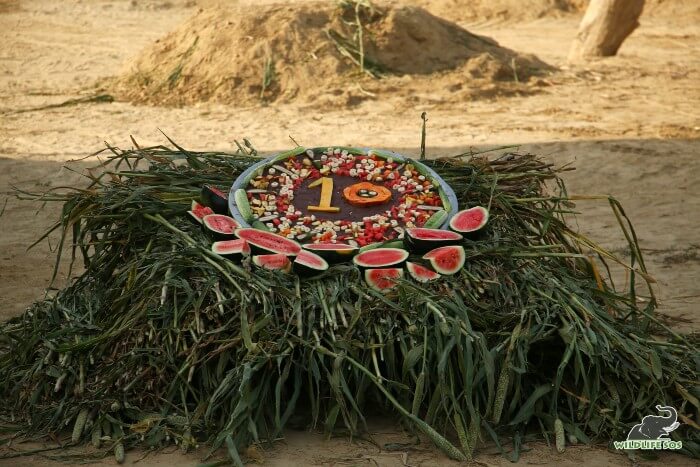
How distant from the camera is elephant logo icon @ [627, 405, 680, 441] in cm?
362

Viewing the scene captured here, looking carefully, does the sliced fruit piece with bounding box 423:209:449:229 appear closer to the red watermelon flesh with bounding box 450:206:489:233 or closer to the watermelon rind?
the red watermelon flesh with bounding box 450:206:489:233

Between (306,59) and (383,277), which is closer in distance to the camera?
(383,277)

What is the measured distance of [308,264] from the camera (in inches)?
154

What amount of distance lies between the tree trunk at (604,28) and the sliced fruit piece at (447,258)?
7.94 meters

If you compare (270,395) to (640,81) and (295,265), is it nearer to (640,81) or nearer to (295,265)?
(295,265)

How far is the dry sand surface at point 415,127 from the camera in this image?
525 centimetres

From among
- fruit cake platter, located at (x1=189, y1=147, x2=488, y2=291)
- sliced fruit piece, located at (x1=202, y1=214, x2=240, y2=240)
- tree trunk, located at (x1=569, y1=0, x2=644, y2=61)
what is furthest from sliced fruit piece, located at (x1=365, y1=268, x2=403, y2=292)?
tree trunk, located at (x1=569, y1=0, x2=644, y2=61)

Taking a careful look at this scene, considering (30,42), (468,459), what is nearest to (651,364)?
(468,459)

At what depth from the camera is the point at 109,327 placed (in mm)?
3885

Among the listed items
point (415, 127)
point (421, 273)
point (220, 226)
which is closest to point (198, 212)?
point (220, 226)

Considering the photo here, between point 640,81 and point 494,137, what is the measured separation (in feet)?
9.68

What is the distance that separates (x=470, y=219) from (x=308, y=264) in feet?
2.74

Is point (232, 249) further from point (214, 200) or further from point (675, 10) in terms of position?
point (675, 10)

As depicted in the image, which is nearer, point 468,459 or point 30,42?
point 468,459
